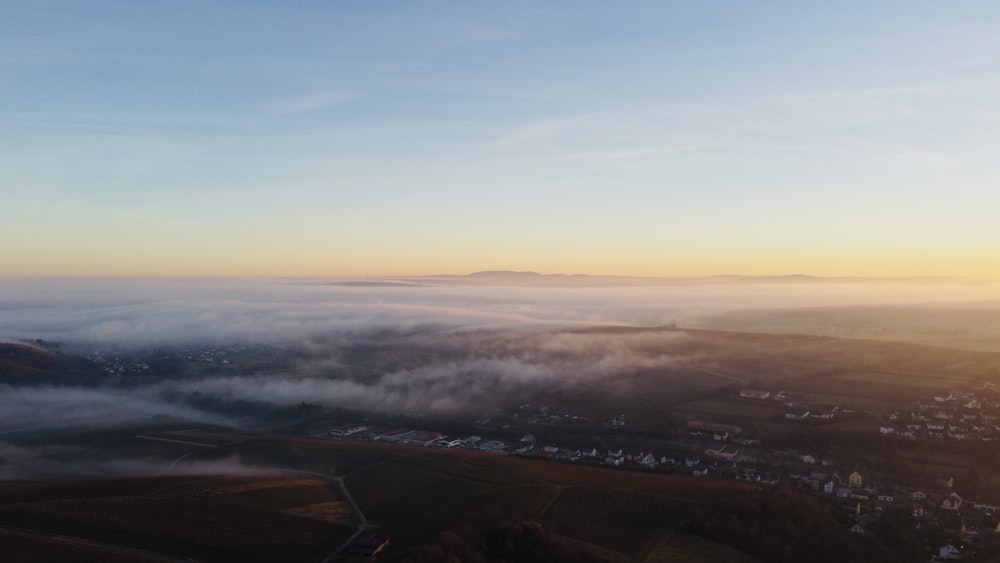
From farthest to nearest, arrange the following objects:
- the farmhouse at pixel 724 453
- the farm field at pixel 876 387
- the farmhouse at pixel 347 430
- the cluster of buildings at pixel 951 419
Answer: the farm field at pixel 876 387
the farmhouse at pixel 347 430
the cluster of buildings at pixel 951 419
the farmhouse at pixel 724 453

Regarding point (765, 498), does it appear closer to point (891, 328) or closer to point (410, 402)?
point (410, 402)

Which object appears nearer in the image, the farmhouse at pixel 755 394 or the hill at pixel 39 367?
the farmhouse at pixel 755 394

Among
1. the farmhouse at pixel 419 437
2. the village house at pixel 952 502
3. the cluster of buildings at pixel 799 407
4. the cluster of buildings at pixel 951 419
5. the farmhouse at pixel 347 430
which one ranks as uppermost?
the cluster of buildings at pixel 951 419

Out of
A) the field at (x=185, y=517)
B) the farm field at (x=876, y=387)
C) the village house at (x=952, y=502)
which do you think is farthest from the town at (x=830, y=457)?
the field at (x=185, y=517)

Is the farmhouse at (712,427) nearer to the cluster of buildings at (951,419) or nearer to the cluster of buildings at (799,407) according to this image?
the cluster of buildings at (799,407)

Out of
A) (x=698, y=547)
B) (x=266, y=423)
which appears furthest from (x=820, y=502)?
(x=266, y=423)

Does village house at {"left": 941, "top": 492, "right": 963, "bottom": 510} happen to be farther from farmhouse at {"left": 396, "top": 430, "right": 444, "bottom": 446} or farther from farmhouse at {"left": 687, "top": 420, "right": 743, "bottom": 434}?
farmhouse at {"left": 396, "top": 430, "right": 444, "bottom": 446}

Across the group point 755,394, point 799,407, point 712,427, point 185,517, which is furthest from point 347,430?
point 799,407

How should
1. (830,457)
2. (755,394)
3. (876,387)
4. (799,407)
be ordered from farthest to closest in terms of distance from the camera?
(876,387)
(755,394)
(799,407)
(830,457)

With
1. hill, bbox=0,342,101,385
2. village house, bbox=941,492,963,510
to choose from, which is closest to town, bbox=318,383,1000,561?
village house, bbox=941,492,963,510

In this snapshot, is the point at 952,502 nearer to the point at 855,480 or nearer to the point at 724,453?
the point at 855,480

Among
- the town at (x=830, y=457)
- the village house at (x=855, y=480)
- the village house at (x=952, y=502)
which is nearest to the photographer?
the town at (x=830, y=457)
